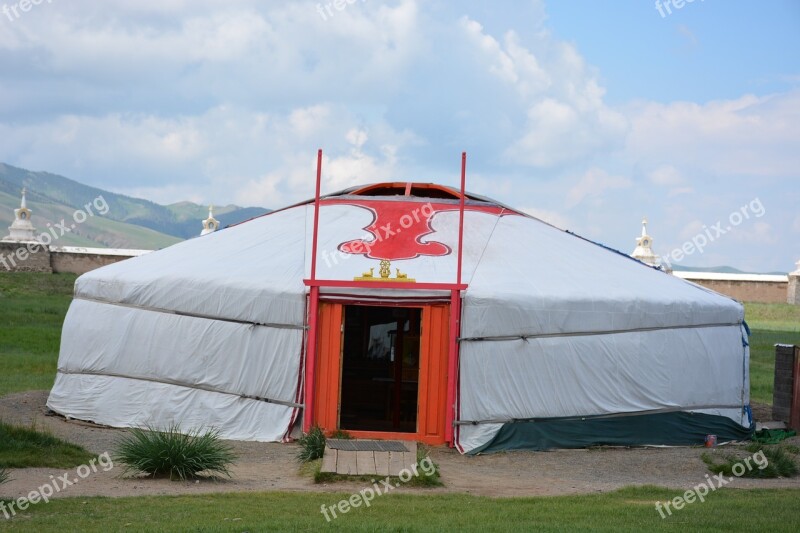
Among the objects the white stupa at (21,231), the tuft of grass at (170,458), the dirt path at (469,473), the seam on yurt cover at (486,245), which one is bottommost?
the dirt path at (469,473)

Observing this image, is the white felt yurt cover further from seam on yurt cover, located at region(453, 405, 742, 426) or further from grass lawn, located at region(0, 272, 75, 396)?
grass lawn, located at region(0, 272, 75, 396)

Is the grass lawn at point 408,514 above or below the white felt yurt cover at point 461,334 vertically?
below

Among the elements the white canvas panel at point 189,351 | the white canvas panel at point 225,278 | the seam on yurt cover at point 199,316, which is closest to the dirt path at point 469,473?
the white canvas panel at point 189,351

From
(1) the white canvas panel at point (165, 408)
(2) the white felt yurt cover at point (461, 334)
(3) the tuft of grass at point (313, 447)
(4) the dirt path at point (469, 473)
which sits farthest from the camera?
(1) the white canvas panel at point (165, 408)

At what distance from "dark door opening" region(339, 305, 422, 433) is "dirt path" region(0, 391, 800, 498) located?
57.3 inches

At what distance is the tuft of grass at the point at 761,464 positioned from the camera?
337 inches

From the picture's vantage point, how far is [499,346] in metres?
9.69

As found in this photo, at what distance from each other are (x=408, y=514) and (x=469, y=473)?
2.02 meters

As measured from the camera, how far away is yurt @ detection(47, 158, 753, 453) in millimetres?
9672

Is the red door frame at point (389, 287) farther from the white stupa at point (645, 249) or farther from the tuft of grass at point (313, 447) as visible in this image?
the white stupa at point (645, 249)

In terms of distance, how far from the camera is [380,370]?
12.5m

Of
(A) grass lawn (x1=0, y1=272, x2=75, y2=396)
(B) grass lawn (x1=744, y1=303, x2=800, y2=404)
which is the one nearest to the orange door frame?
(A) grass lawn (x1=0, y1=272, x2=75, y2=396)

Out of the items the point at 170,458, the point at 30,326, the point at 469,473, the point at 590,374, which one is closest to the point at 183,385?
the point at 170,458

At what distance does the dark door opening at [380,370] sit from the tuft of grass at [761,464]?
113 inches
